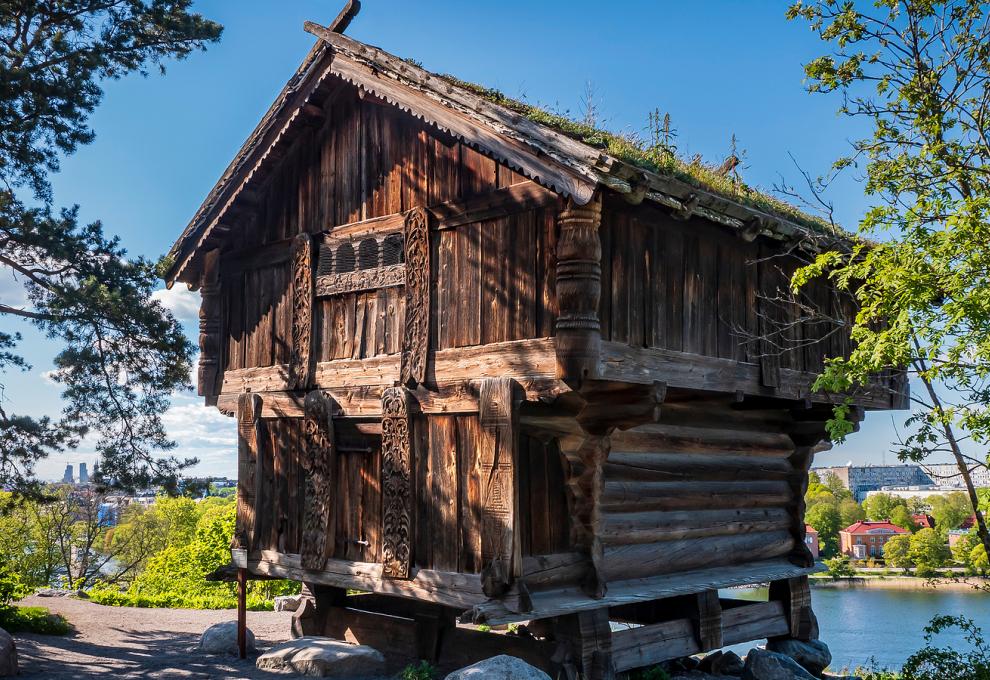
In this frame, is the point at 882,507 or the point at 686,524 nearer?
the point at 686,524

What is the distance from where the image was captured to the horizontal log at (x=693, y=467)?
11945 millimetres

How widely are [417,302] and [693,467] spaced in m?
4.75

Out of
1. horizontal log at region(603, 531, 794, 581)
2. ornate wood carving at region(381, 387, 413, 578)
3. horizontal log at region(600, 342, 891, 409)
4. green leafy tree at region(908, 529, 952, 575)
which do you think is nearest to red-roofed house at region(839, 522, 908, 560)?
green leafy tree at region(908, 529, 952, 575)

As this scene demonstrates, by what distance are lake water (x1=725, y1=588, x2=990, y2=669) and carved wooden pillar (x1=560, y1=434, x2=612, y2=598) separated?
890 cm

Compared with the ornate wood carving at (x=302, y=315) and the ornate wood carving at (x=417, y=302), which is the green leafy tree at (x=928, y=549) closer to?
the ornate wood carving at (x=302, y=315)

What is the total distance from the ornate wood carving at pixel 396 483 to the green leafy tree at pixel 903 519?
69.9 meters

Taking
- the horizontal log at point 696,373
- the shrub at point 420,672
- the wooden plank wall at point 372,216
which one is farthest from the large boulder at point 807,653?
the wooden plank wall at point 372,216

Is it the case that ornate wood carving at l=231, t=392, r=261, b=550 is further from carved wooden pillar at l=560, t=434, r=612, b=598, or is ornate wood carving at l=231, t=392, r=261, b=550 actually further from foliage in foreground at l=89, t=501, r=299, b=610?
foliage in foreground at l=89, t=501, r=299, b=610

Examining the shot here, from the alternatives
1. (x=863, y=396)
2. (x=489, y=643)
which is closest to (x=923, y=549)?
(x=863, y=396)

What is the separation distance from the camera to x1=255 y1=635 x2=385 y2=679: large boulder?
11.8m

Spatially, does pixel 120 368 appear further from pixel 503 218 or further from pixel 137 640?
pixel 503 218

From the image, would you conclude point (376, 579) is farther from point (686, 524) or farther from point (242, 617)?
point (686, 524)

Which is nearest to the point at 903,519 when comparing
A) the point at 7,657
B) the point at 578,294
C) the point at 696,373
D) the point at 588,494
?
the point at 696,373

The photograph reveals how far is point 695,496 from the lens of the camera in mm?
13180
